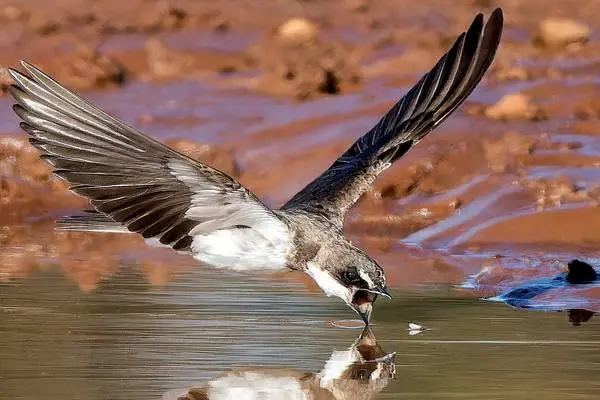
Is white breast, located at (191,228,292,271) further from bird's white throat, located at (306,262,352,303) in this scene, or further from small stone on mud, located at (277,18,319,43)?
small stone on mud, located at (277,18,319,43)

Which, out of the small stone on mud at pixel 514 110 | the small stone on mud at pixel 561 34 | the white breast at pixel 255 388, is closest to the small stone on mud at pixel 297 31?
the small stone on mud at pixel 561 34

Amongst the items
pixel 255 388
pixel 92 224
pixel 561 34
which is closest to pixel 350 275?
pixel 255 388

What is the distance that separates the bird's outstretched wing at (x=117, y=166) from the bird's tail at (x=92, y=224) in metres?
0.55

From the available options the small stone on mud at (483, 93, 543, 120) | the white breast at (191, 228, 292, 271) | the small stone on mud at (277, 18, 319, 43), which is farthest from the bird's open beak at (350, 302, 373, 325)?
the small stone on mud at (277, 18, 319, 43)

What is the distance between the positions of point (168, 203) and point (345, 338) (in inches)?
58.0

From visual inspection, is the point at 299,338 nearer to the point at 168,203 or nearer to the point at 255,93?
the point at 168,203

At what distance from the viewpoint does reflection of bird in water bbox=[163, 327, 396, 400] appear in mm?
7090

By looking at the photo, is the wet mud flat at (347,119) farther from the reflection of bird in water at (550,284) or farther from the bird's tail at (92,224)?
the bird's tail at (92,224)

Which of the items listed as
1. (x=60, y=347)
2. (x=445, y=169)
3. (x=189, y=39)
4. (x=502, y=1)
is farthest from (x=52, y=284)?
(x=502, y=1)

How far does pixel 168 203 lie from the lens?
7.71 meters

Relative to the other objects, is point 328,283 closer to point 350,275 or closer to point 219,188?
point 350,275

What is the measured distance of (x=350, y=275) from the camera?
8.30 m

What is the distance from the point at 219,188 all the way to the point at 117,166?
49cm

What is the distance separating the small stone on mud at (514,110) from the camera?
1589cm
